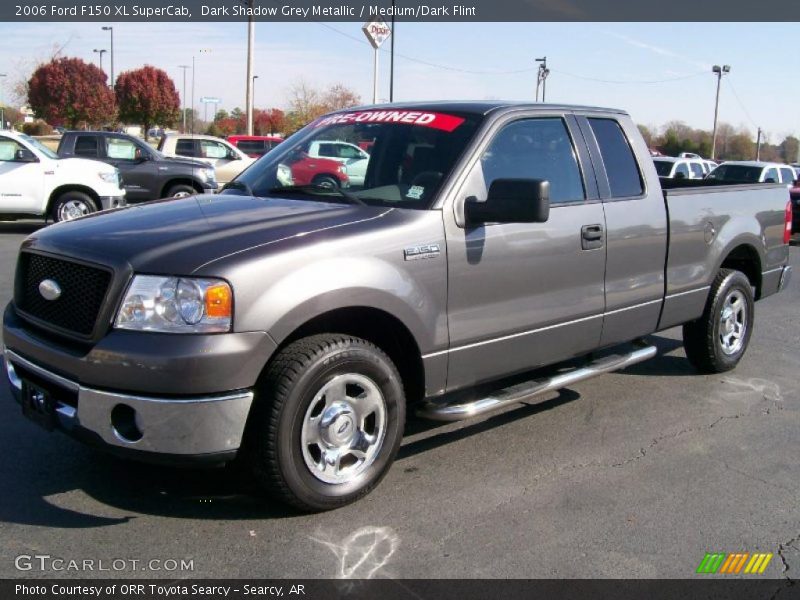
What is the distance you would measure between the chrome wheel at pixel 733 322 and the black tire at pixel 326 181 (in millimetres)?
3320

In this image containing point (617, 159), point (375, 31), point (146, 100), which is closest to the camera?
point (617, 159)

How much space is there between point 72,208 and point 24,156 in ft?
3.78

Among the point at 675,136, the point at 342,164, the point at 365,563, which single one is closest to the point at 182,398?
the point at 365,563

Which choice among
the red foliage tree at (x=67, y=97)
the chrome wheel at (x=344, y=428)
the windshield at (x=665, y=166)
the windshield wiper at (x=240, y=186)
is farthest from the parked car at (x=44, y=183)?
the red foliage tree at (x=67, y=97)

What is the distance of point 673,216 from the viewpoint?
539 cm

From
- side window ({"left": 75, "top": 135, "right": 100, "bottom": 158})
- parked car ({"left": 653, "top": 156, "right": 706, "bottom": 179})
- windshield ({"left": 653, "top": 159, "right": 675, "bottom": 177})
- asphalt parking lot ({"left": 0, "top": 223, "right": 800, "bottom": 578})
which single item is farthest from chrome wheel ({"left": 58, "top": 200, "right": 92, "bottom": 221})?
windshield ({"left": 653, "top": 159, "right": 675, "bottom": 177})

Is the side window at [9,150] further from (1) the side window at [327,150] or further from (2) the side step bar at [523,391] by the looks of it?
(2) the side step bar at [523,391]

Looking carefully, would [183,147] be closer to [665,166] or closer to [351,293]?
→ [665,166]

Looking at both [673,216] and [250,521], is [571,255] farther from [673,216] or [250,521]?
[250,521]

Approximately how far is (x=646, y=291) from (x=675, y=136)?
5849cm

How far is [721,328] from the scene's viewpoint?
6211 mm

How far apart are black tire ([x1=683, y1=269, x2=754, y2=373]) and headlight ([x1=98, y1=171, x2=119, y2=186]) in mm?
10894

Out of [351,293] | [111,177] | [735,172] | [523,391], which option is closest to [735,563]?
[523,391]

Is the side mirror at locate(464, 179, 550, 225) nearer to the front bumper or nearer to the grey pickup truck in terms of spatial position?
the grey pickup truck
